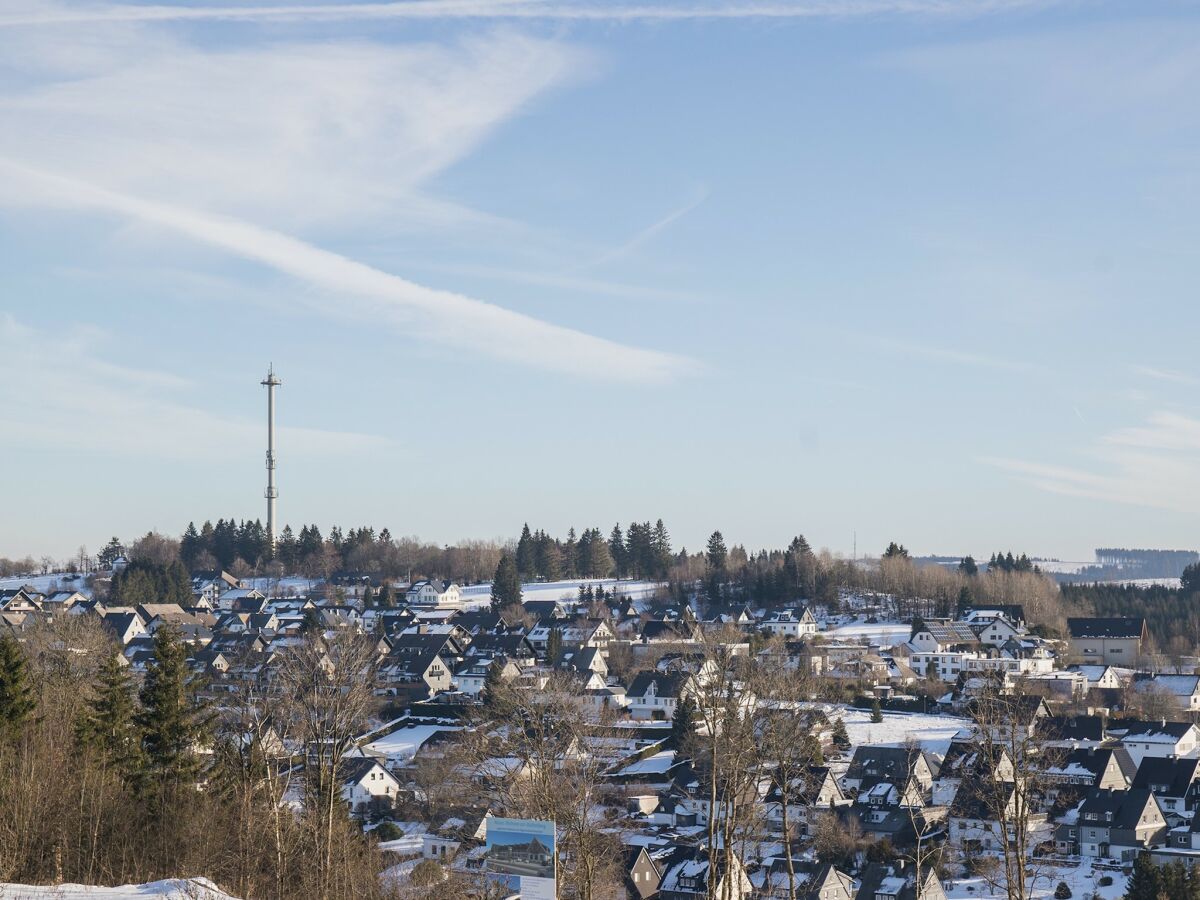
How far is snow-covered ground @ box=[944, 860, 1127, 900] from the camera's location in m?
34.4

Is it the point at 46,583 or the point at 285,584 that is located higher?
the point at 46,583

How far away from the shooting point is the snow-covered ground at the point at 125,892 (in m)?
13.5

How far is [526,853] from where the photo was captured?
11602 mm

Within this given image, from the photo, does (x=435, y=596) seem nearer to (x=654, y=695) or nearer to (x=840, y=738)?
(x=654, y=695)

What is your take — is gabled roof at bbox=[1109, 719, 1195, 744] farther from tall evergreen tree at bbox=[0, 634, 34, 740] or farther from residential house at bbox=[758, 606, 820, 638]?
tall evergreen tree at bbox=[0, 634, 34, 740]

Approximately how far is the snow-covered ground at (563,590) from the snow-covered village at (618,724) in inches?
19.9

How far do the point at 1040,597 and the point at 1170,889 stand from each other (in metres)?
61.1

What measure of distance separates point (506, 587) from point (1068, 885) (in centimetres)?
5585

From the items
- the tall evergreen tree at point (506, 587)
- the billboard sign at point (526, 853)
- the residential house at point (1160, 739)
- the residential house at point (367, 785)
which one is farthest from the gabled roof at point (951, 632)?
the billboard sign at point (526, 853)

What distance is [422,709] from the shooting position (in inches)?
2283

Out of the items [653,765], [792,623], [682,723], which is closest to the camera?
[653,765]

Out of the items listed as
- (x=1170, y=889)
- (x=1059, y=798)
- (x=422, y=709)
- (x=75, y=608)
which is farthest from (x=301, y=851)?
(x=75, y=608)

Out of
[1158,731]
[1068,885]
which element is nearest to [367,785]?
[1068,885]

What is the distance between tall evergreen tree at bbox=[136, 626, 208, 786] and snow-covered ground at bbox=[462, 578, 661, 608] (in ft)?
223
